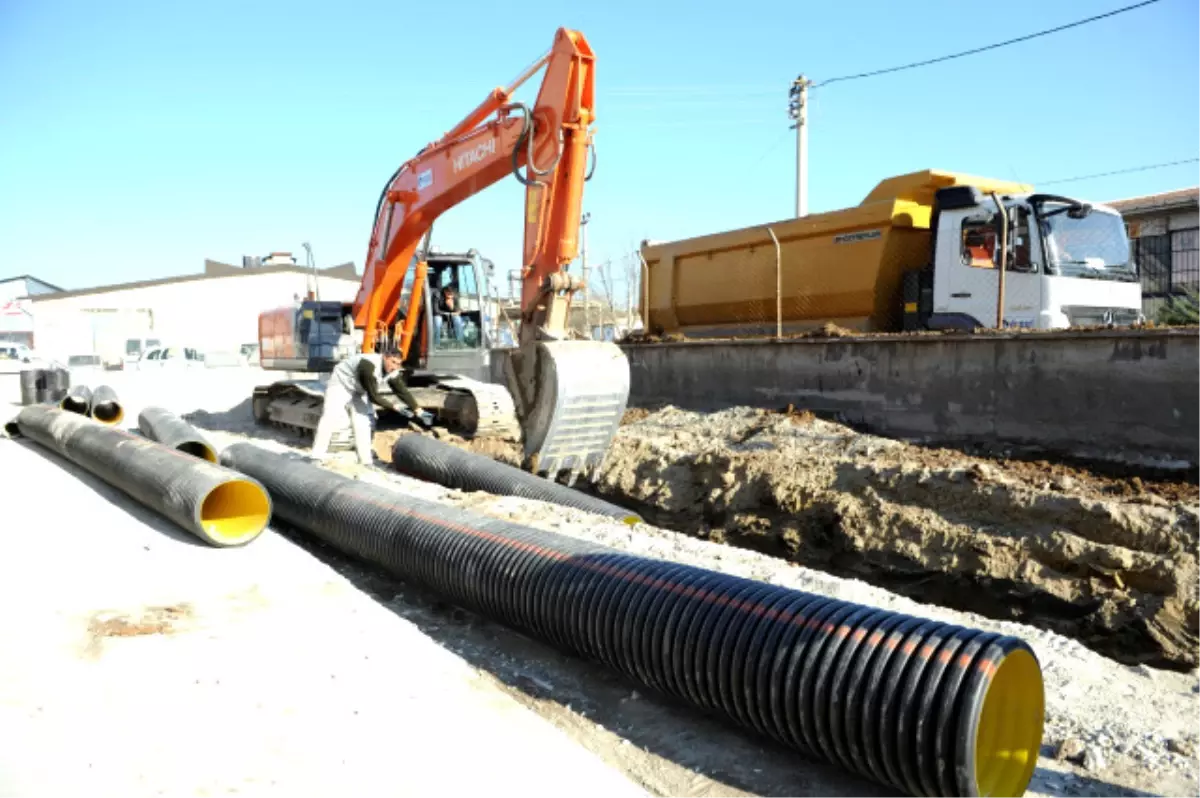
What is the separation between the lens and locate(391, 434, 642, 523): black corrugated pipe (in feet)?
24.9

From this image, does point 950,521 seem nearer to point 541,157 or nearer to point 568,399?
point 568,399

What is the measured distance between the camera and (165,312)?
136 feet

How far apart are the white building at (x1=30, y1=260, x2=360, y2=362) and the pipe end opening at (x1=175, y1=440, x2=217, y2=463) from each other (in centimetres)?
3341

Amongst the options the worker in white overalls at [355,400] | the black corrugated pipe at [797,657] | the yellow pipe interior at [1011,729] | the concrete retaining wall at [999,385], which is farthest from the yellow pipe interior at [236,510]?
the concrete retaining wall at [999,385]

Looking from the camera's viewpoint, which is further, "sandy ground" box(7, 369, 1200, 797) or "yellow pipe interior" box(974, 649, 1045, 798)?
"sandy ground" box(7, 369, 1200, 797)

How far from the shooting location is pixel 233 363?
33000 millimetres

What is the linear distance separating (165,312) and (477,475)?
38.7 meters

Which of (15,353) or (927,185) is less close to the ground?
(927,185)

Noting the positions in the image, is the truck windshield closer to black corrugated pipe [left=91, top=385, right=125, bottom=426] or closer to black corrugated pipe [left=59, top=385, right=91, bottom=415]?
black corrugated pipe [left=91, top=385, right=125, bottom=426]

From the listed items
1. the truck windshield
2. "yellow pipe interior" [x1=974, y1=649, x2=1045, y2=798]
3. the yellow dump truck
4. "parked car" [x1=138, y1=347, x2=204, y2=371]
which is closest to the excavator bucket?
the yellow dump truck

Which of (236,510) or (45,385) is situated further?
(45,385)

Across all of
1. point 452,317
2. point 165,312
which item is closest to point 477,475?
point 452,317

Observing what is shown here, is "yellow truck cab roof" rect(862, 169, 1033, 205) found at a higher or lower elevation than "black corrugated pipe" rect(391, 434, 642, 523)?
higher

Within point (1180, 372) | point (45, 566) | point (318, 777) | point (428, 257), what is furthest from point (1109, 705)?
point (428, 257)
